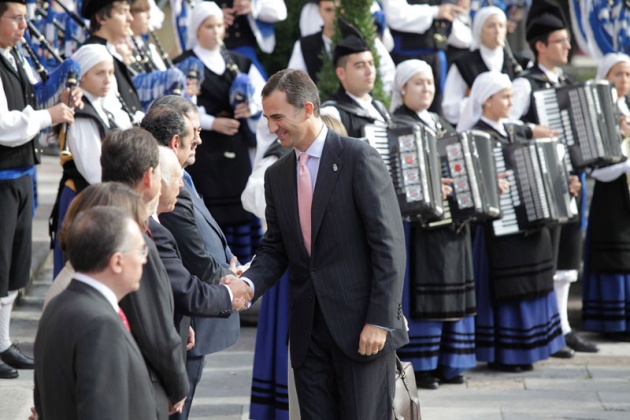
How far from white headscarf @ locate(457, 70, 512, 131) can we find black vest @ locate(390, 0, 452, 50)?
210 centimetres

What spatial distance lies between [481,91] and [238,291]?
11.0ft

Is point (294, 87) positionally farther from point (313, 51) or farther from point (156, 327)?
point (313, 51)

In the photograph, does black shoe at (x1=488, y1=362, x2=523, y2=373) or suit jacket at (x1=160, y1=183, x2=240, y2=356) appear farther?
black shoe at (x1=488, y1=362, x2=523, y2=373)

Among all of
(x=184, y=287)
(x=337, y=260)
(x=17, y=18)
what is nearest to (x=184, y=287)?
(x=184, y=287)

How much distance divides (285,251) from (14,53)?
2531 millimetres

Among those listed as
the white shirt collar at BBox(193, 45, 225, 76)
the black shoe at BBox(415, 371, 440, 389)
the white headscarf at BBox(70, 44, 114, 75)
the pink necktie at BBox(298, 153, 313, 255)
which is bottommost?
the black shoe at BBox(415, 371, 440, 389)

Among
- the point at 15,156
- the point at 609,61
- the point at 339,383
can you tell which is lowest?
the point at 339,383

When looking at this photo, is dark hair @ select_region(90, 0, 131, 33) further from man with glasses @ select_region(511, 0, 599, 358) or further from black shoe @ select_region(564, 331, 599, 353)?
black shoe @ select_region(564, 331, 599, 353)

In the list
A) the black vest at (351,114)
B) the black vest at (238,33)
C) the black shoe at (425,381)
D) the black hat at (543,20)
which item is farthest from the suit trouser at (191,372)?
the black vest at (238,33)

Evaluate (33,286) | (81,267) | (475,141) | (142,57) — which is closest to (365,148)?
(81,267)

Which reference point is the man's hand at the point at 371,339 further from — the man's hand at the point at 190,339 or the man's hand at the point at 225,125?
the man's hand at the point at 225,125

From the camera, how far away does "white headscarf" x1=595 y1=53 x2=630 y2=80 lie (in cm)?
826

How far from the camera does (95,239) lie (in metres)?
3.00

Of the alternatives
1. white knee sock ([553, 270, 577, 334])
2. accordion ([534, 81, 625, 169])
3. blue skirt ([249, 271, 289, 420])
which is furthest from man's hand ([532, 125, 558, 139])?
blue skirt ([249, 271, 289, 420])
